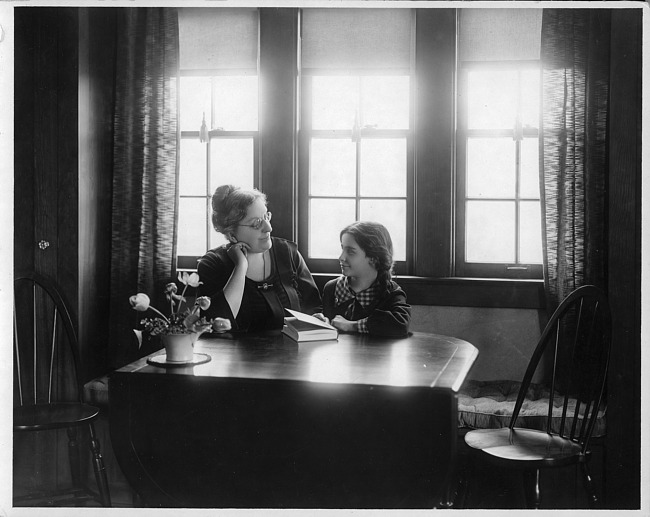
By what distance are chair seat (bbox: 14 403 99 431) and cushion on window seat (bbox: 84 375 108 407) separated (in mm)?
287

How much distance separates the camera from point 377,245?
290cm

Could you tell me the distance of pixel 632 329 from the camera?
106 inches

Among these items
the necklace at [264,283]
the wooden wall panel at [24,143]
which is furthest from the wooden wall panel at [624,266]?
the wooden wall panel at [24,143]

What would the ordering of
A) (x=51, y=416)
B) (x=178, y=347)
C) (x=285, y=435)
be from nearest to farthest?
(x=285, y=435) → (x=178, y=347) → (x=51, y=416)

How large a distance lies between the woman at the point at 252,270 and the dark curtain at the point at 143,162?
0.42m

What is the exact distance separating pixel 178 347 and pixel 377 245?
1021mm

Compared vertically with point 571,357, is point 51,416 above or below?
below

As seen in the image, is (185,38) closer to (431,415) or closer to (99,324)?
(99,324)

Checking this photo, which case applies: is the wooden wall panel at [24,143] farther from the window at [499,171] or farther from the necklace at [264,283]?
the window at [499,171]

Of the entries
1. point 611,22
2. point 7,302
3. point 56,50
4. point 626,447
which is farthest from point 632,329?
point 56,50

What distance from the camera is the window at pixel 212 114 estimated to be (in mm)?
3521

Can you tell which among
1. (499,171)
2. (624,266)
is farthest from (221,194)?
(624,266)

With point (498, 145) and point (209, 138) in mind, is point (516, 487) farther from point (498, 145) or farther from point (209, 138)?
point (209, 138)

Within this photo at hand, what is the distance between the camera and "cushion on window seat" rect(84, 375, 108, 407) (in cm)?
317
